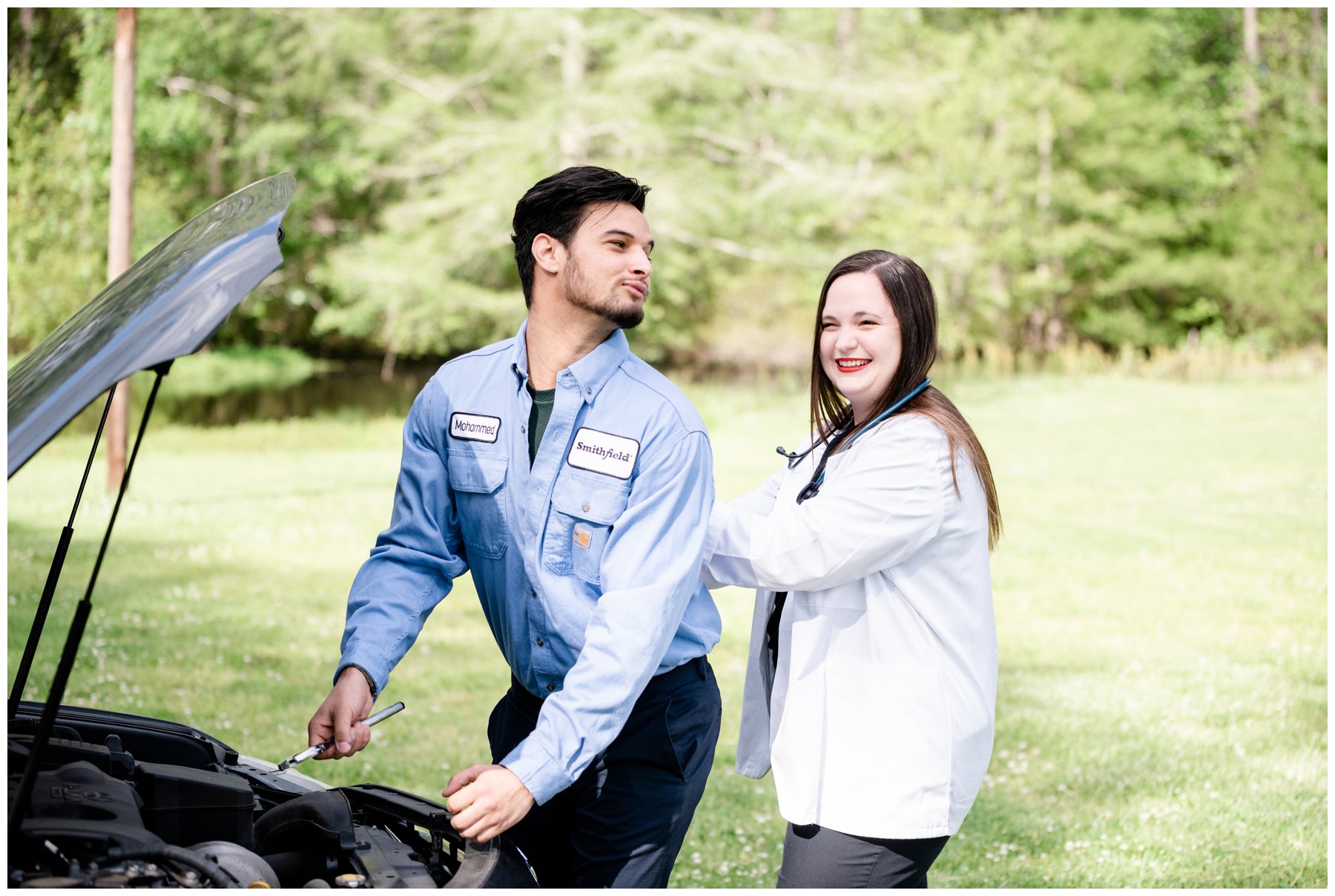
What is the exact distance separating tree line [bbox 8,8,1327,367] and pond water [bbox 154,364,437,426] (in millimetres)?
1317

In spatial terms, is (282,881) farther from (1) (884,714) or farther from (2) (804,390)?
(2) (804,390)

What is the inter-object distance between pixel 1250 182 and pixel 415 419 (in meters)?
36.9

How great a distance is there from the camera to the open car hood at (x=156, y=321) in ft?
5.26

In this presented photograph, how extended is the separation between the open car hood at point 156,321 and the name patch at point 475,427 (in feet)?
2.48

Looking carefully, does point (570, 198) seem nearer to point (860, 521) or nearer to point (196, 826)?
point (860, 521)

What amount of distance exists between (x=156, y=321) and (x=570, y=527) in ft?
3.47

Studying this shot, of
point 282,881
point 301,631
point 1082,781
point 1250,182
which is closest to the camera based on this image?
point 282,881

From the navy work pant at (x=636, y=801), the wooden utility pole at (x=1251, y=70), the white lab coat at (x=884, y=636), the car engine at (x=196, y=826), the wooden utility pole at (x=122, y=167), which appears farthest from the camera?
the wooden utility pole at (x=1251, y=70)

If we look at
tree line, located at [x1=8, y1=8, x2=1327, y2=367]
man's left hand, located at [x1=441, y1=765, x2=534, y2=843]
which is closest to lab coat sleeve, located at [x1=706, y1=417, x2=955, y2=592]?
man's left hand, located at [x1=441, y1=765, x2=534, y2=843]

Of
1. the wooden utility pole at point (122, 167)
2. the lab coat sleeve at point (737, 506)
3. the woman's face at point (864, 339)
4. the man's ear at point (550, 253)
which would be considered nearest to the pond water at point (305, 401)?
the wooden utility pole at point (122, 167)

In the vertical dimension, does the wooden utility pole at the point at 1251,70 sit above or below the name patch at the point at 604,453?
above

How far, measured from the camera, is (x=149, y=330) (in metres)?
1.64

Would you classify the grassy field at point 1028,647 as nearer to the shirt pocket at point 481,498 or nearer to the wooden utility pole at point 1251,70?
the shirt pocket at point 481,498

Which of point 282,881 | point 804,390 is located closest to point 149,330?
point 282,881
